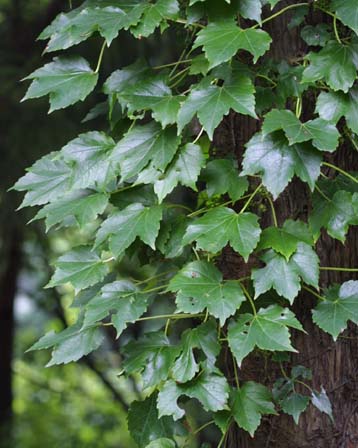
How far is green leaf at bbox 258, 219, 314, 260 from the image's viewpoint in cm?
144

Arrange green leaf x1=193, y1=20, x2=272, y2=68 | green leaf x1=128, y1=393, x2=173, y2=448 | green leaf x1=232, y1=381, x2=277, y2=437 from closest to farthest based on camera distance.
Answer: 1. green leaf x1=193, y1=20, x2=272, y2=68
2. green leaf x1=232, y1=381, x2=277, y2=437
3. green leaf x1=128, y1=393, x2=173, y2=448

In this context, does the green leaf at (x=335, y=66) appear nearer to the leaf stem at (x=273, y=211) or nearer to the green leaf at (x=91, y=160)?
the leaf stem at (x=273, y=211)

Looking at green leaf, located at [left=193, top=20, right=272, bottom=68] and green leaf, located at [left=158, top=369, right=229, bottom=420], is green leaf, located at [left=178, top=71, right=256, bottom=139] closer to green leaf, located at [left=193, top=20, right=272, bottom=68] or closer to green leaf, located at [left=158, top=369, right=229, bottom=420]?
green leaf, located at [left=193, top=20, right=272, bottom=68]

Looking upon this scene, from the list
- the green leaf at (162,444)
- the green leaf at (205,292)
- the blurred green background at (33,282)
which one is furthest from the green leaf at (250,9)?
the blurred green background at (33,282)

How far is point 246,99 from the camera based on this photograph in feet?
4.59

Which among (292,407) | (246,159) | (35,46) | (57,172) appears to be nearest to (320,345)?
(292,407)

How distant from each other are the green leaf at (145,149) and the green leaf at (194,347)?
325mm

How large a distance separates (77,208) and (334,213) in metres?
0.51

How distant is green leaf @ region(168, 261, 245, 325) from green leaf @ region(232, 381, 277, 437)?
21cm

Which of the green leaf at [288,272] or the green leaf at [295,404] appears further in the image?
the green leaf at [295,404]

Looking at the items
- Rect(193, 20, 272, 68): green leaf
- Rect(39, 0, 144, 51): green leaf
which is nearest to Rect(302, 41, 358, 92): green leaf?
Rect(193, 20, 272, 68): green leaf

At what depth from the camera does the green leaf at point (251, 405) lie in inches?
58.0

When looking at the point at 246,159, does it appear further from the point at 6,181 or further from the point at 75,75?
the point at 6,181

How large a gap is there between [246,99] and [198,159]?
150mm
